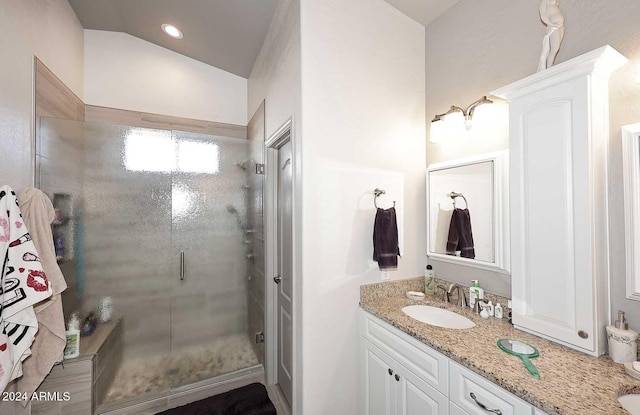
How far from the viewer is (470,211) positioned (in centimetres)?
175

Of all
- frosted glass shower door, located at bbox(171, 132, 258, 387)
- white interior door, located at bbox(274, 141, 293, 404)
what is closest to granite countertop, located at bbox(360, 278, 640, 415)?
white interior door, located at bbox(274, 141, 293, 404)

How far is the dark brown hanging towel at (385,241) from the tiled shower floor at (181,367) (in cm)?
161

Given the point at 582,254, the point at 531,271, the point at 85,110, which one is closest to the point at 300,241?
the point at 531,271

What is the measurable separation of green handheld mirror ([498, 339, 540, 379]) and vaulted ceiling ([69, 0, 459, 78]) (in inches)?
83.7

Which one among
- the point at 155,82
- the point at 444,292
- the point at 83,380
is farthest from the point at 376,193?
the point at 155,82

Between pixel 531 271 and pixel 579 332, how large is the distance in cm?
29

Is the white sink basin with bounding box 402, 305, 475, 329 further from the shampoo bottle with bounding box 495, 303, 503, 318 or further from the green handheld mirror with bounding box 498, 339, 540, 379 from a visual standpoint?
the green handheld mirror with bounding box 498, 339, 540, 379

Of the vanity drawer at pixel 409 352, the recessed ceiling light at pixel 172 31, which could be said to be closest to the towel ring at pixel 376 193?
the vanity drawer at pixel 409 352

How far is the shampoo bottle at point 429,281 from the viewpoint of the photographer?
6.38ft

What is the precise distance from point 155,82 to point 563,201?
3626mm

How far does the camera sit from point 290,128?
1848mm

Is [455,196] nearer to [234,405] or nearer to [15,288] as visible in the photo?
[234,405]

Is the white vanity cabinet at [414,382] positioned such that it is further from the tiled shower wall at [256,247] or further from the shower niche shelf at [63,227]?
the shower niche shelf at [63,227]

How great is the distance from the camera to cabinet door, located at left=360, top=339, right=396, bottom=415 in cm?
151
